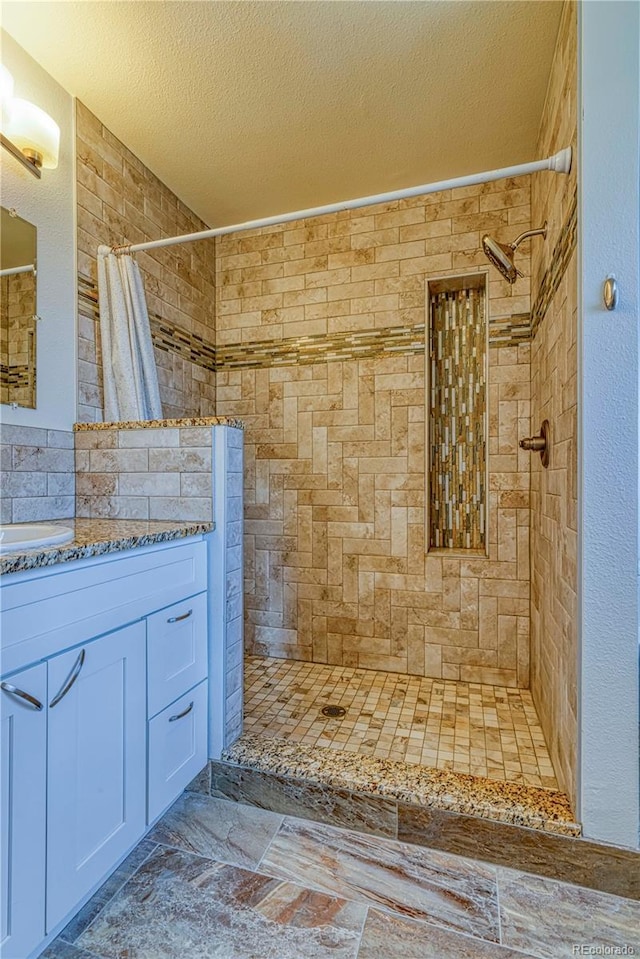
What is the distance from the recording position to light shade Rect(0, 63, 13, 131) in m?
1.58

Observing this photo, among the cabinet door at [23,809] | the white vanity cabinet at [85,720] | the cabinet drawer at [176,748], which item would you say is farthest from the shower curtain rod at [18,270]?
the cabinet drawer at [176,748]

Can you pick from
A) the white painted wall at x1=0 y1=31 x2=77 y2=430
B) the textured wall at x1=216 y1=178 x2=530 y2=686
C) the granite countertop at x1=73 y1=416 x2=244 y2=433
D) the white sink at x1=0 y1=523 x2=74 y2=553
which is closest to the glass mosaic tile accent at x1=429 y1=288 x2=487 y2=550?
the textured wall at x1=216 y1=178 x2=530 y2=686

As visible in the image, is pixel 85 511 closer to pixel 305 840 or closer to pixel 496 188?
pixel 305 840

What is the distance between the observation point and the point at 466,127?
2.08 m

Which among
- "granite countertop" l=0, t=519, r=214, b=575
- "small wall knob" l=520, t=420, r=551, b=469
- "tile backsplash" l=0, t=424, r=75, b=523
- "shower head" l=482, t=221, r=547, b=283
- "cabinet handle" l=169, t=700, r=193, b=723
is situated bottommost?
"cabinet handle" l=169, t=700, r=193, b=723

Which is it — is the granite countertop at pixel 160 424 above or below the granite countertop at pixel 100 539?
above

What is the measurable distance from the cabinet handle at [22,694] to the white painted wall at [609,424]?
136 centimetres

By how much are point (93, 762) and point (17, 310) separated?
1527 mm

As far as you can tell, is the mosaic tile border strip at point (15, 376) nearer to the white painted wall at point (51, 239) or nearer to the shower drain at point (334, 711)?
the white painted wall at point (51, 239)

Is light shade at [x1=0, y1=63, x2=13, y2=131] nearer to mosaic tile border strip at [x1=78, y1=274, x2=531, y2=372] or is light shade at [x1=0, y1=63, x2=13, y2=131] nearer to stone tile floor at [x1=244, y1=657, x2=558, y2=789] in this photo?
mosaic tile border strip at [x1=78, y1=274, x2=531, y2=372]

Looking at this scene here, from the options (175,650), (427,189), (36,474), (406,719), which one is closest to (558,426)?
(427,189)

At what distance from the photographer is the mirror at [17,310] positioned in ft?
5.44

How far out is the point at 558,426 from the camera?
1.64 m

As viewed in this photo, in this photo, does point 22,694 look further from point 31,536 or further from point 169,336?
point 169,336
